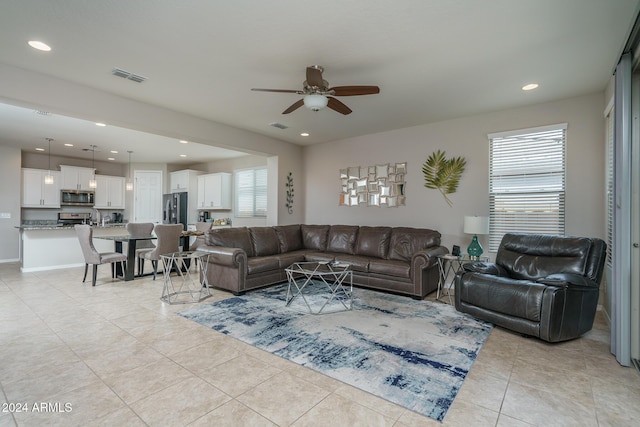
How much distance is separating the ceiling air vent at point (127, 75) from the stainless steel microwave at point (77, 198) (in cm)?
654

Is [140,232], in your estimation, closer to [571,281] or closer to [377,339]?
[377,339]

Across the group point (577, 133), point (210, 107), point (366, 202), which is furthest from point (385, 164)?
point (210, 107)

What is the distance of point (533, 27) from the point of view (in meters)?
2.52

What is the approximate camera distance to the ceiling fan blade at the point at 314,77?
2812 mm

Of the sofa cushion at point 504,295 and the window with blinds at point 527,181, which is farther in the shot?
the window with blinds at point 527,181

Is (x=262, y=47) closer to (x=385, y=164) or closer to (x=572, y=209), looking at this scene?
(x=385, y=164)

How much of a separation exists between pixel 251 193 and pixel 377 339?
19.2 feet

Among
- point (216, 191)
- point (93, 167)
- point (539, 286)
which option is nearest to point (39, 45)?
point (539, 286)

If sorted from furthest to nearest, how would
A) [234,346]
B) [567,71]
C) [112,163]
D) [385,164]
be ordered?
[112,163] < [385,164] < [567,71] < [234,346]

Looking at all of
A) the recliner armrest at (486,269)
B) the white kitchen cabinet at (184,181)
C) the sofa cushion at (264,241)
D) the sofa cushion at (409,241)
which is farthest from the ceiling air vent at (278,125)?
the white kitchen cabinet at (184,181)

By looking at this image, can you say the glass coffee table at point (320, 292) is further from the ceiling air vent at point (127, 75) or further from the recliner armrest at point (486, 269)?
the ceiling air vent at point (127, 75)

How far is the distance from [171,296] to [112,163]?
6890mm

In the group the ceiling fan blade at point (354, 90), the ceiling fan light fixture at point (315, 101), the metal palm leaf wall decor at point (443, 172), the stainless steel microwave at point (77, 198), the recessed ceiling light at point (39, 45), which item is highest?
the recessed ceiling light at point (39, 45)

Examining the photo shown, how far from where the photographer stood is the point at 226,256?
14.7 feet
